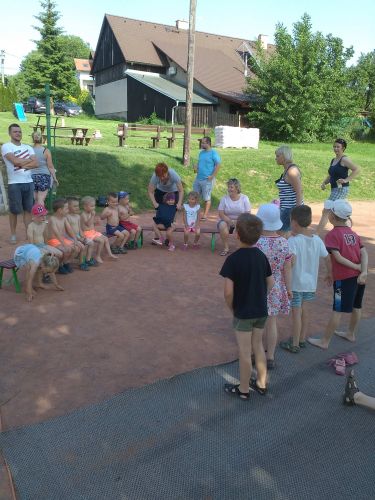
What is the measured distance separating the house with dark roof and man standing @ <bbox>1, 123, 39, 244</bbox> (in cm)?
2769

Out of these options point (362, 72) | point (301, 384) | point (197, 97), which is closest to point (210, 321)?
point (301, 384)

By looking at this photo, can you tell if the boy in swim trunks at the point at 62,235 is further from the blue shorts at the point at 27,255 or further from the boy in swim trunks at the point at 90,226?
the blue shorts at the point at 27,255

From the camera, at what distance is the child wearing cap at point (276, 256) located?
4.04 m

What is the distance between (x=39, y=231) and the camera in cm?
632

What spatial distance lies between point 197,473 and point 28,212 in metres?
6.56

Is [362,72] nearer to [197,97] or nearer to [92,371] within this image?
[197,97]

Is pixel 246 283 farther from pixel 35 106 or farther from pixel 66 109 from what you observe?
pixel 66 109

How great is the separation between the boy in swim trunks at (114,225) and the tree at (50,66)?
44337 millimetres

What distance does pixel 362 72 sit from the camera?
119 feet

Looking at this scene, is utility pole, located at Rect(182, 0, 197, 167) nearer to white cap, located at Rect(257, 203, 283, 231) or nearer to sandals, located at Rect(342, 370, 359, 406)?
white cap, located at Rect(257, 203, 283, 231)

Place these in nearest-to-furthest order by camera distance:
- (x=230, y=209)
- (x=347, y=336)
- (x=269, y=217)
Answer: (x=269, y=217), (x=347, y=336), (x=230, y=209)

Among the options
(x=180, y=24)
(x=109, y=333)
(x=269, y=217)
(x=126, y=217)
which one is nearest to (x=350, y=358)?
(x=269, y=217)

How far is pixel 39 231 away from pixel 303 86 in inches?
1073

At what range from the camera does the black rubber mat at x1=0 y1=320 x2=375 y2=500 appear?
111 inches
